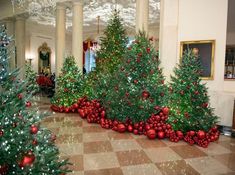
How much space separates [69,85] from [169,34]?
3432mm

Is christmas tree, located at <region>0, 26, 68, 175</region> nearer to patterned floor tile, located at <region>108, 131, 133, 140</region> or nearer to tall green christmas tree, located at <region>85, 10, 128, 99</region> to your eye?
patterned floor tile, located at <region>108, 131, 133, 140</region>

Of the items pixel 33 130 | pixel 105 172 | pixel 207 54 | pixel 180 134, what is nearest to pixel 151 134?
pixel 180 134

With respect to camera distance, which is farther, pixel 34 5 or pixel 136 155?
pixel 34 5

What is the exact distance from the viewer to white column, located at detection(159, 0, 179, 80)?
19.3ft

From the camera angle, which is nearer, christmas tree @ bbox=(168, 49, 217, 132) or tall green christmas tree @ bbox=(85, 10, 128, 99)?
christmas tree @ bbox=(168, 49, 217, 132)

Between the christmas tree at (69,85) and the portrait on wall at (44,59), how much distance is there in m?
8.07

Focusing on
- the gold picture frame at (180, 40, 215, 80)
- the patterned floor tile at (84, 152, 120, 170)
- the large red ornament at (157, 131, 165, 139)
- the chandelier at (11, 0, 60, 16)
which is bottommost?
the patterned floor tile at (84, 152, 120, 170)

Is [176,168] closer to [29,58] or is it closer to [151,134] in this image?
[151,134]

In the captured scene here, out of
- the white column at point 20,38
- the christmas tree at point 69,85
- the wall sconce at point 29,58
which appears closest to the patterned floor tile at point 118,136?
the christmas tree at point 69,85

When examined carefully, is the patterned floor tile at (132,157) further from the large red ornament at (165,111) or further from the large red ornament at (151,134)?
the large red ornament at (165,111)

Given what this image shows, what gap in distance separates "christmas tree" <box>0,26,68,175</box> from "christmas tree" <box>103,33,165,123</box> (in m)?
2.99

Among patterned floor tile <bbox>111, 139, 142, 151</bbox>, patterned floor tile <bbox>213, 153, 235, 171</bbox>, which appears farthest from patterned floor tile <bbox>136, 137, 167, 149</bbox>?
patterned floor tile <bbox>213, 153, 235, 171</bbox>

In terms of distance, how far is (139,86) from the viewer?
490 cm

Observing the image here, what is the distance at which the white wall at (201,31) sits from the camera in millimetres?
5324
